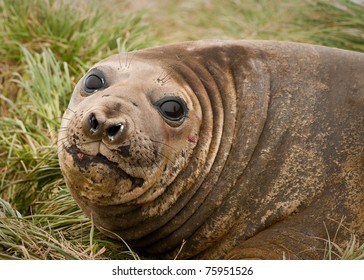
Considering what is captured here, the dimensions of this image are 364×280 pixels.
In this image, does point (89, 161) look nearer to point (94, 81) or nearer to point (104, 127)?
point (104, 127)

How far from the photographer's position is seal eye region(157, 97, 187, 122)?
16.9 feet

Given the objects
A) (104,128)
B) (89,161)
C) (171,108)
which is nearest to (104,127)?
(104,128)

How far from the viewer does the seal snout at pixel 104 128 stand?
4715 millimetres

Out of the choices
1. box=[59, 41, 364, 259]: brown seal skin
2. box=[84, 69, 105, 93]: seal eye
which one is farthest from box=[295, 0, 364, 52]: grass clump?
box=[84, 69, 105, 93]: seal eye

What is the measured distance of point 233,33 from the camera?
1004 centimetres

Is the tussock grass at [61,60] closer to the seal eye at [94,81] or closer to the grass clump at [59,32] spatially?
the grass clump at [59,32]

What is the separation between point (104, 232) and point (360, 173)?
1.61 m

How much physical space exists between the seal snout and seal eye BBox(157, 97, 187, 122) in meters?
0.41

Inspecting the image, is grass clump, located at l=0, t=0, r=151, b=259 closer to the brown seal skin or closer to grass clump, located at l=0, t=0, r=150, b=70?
grass clump, located at l=0, t=0, r=150, b=70

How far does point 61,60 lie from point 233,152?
3175 mm

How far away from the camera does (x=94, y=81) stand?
528 centimetres

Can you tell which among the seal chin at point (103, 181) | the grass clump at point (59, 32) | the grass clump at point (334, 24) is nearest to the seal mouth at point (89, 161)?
the seal chin at point (103, 181)
